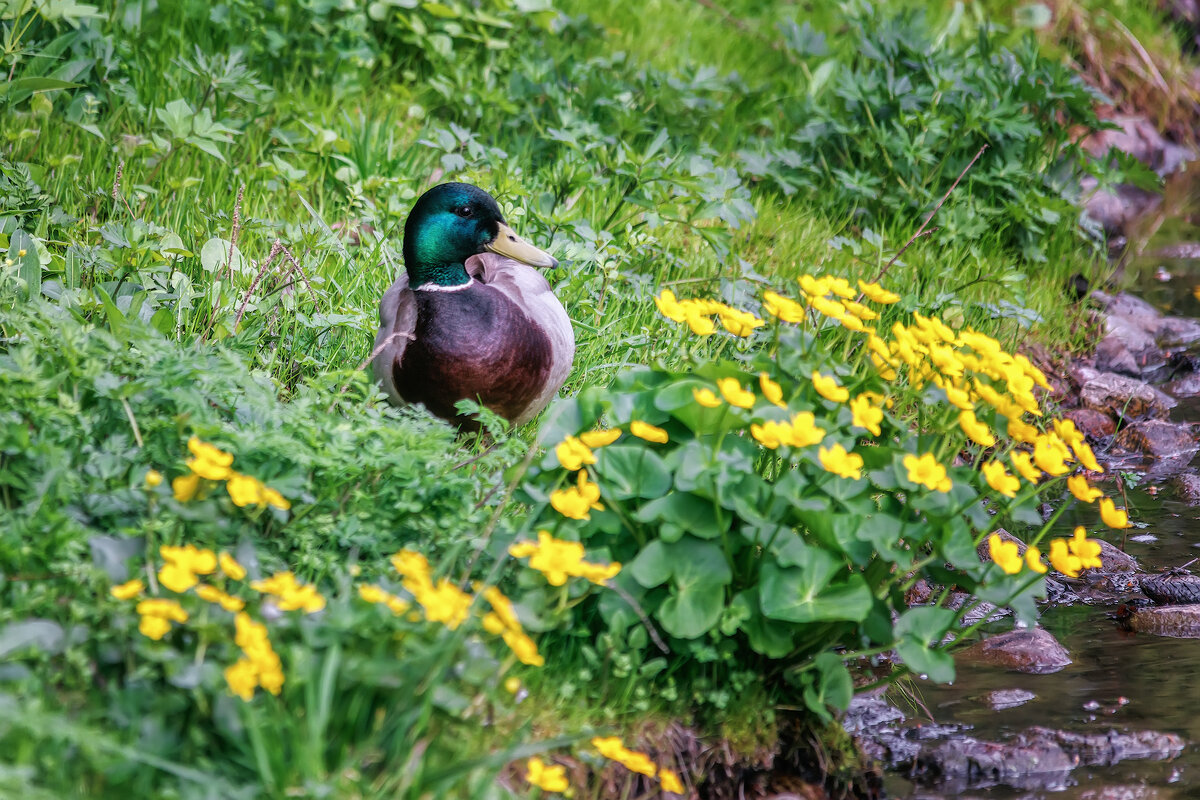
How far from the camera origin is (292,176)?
371 cm

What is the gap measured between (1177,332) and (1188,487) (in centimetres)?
138

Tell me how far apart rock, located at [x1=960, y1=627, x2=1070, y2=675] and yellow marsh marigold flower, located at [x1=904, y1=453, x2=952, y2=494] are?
0.94m

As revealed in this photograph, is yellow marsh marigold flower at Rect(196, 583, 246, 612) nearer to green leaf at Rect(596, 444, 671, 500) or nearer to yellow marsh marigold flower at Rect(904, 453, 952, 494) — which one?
green leaf at Rect(596, 444, 671, 500)

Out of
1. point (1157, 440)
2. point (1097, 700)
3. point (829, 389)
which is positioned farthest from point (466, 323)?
point (1157, 440)

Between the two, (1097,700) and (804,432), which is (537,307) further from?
(1097,700)

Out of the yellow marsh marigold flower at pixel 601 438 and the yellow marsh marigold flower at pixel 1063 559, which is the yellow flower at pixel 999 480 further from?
the yellow marsh marigold flower at pixel 601 438

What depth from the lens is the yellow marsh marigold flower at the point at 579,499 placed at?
197 centimetres

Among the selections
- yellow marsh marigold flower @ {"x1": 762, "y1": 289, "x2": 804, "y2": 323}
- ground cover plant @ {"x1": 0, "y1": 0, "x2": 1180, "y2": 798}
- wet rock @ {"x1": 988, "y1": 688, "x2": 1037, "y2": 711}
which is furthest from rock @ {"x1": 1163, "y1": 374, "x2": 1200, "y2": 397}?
yellow marsh marigold flower @ {"x1": 762, "y1": 289, "x2": 804, "y2": 323}

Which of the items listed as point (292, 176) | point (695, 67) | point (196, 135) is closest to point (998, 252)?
point (695, 67)

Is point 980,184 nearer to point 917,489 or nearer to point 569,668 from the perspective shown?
point 917,489

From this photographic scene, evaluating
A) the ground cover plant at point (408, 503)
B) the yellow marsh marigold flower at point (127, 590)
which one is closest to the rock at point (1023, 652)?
the ground cover plant at point (408, 503)

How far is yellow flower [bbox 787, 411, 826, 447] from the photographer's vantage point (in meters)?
1.93

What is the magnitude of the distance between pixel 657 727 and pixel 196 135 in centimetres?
231

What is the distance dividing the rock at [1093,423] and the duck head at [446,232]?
2.23 meters
